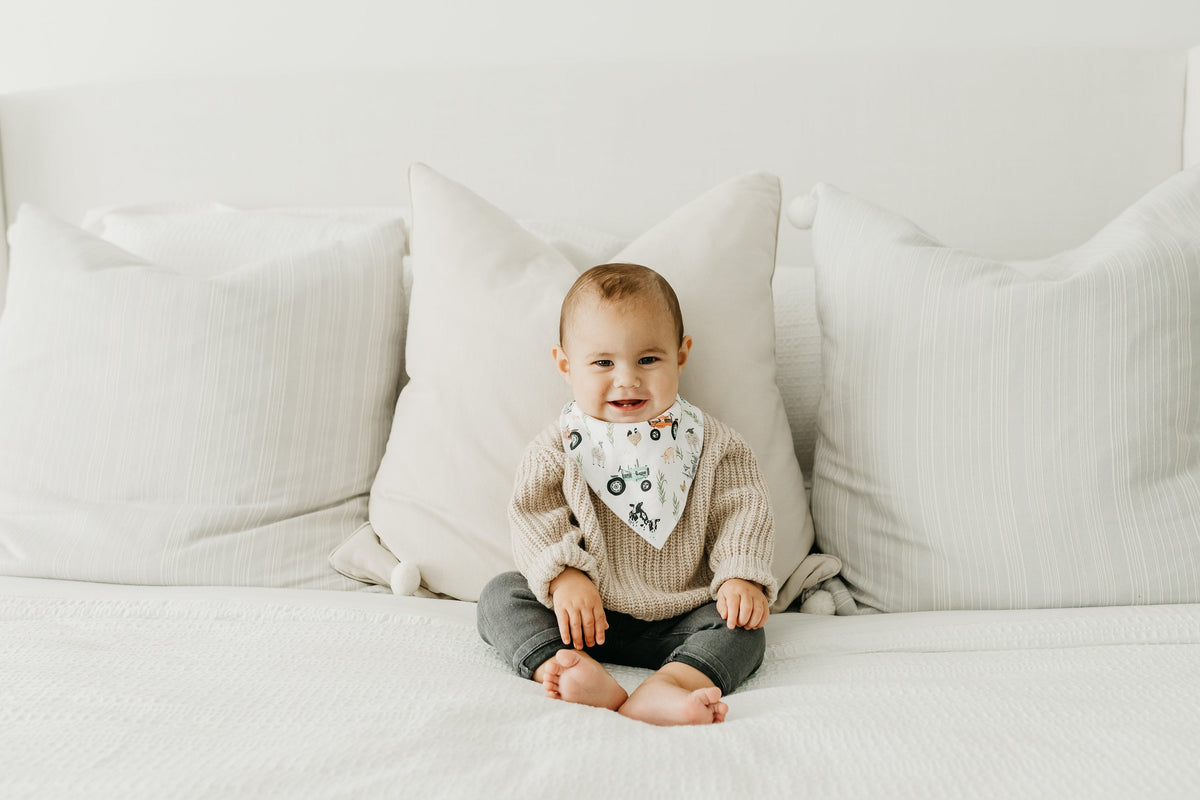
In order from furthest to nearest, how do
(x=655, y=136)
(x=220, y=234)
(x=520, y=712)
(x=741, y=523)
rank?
(x=655, y=136), (x=220, y=234), (x=741, y=523), (x=520, y=712)

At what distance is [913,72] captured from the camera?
1.62 m

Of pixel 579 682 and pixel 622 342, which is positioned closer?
pixel 579 682

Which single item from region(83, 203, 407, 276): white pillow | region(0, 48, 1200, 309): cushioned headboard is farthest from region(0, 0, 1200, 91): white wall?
region(83, 203, 407, 276): white pillow

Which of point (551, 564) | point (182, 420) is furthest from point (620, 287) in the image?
point (182, 420)

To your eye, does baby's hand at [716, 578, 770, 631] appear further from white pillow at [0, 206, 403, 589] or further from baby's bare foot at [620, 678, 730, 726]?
white pillow at [0, 206, 403, 589]

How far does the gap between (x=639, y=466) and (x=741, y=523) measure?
14cm

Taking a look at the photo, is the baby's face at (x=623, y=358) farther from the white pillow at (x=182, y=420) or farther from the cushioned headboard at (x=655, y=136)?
the cushioned headboard at (x=655, y=136)

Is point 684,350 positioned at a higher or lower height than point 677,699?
higher

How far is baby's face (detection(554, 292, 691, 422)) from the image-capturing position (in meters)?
1.07

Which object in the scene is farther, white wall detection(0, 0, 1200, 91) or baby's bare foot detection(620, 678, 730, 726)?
white wall detection(0, 0, 1200, 91)

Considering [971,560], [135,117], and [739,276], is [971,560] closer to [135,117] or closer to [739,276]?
[739,276]

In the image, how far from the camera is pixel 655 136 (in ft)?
5.50

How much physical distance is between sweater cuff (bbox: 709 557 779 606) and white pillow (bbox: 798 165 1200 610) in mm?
198

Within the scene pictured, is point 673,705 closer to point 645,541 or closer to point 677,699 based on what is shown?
point 677,699
